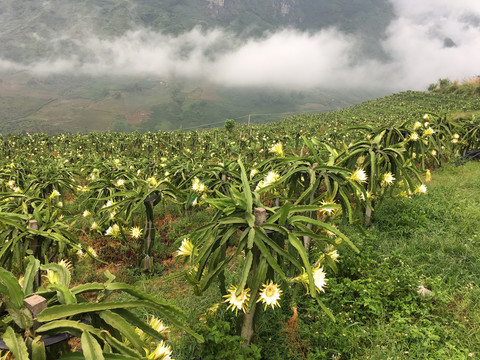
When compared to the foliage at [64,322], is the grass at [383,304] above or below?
below

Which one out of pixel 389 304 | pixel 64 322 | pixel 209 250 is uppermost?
A: pixel 64 322

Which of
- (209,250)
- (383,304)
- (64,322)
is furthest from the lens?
(383,304)

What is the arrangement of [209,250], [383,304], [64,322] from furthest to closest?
[383,304] → [209,250] → [64,322]

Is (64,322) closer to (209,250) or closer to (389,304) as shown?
(209,250)

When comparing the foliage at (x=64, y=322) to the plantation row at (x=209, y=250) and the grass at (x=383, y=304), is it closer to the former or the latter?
the plantation row at (x=209, y=250)

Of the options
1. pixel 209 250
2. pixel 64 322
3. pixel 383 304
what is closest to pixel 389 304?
pixel 383 304

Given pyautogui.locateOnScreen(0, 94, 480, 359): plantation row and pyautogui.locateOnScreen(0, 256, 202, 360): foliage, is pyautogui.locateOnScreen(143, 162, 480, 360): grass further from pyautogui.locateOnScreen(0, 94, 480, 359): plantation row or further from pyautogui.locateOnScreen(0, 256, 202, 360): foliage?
pyautogui.locateOnScreen(0, 256, 202, 360): foliage

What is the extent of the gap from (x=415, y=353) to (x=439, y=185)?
166 inches

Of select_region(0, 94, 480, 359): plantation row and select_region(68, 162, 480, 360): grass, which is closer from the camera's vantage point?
select_region(0, 94, 480, 359): plantation row

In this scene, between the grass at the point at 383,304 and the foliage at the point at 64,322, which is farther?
the grass at the point at 383,304

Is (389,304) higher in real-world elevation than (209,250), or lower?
lower

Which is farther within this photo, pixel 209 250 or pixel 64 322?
pixel 209 250

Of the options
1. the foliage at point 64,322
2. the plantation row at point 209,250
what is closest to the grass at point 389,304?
the plantation row at point 209,250

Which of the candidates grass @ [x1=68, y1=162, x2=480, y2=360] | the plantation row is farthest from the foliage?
grass @ [x1=68, y1=162, x2=480, y2=360]
